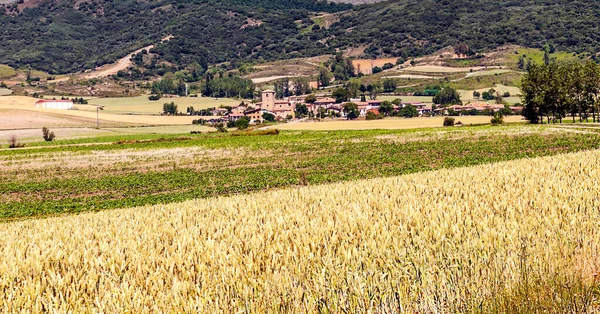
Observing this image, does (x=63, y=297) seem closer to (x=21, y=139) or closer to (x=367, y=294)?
(x=367, y=294)

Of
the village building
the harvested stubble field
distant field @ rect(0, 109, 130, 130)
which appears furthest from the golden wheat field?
the village building

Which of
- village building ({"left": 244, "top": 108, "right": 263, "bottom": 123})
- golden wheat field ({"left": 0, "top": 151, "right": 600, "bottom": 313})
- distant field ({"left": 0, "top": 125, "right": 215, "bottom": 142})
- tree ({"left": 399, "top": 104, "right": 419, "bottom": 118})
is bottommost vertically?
golden wheat field ({"left": 0, "top": 151, "right": 600, "bottom": 313})

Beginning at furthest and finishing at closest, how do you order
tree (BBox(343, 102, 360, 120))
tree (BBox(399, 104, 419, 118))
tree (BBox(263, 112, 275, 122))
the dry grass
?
1. tree (BBox(343, 102, 360, 120))
2. tree (BBox(399, 104, 419, 118))
3. tree (BBox(263, 112, 275, 122))
4. the dry grass

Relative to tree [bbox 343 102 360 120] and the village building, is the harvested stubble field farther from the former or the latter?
the village building

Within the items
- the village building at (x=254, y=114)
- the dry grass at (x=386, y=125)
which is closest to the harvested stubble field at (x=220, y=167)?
the dry grass at (x=386, y=125)

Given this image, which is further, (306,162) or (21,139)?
(21,139)

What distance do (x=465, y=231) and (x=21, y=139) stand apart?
122 metres

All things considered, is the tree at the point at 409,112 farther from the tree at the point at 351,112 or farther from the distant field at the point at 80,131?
the distant field at the point at 80,131

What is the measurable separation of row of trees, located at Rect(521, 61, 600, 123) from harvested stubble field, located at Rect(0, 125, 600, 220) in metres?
34.8

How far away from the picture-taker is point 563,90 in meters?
97.8

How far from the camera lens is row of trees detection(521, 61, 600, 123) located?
98.3m

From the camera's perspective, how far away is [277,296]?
6.13 metres

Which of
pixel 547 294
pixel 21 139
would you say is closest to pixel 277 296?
pixel 547 294

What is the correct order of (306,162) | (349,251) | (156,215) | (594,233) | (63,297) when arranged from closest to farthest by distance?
1. (63,297)
2. (349,251)
3. (594,233)
4. (156,215)
5. (306,162)
